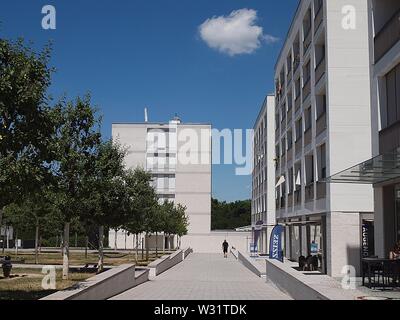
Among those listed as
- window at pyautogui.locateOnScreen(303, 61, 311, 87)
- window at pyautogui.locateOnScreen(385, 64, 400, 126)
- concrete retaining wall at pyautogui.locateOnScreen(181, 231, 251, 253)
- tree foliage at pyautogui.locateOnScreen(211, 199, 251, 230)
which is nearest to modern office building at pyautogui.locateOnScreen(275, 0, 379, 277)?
window at pyautogui.locateOnScreen(303, 61, 311, 87)

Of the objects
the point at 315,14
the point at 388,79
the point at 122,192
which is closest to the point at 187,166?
the point at 315,14

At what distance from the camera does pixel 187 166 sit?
8344cm

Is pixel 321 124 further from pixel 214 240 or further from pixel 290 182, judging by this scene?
pixel 214 240

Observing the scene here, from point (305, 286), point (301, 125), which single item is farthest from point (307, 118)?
point (305, 286)

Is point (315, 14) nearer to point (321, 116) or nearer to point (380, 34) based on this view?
point (321, 116)

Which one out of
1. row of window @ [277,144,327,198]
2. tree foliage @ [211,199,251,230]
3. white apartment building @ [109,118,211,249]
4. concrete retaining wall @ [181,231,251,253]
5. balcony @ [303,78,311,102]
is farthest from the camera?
tree foliage @ [211,199,251,230]

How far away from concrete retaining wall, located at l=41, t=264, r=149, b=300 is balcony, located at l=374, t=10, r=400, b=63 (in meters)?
11.3

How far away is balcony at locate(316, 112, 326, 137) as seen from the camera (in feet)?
92.7

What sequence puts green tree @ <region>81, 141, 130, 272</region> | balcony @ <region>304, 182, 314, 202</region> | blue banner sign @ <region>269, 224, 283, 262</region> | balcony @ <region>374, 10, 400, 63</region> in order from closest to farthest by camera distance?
1. balcony @ <region>374, 10, 400, 63</region>
2. green tree @ <region>81, 141, 130, 272</region>
3. blue banner sign @ <region>269, 224, 283, 262</region>
4. balcony @ <region>304, 182, 314, 202</region>

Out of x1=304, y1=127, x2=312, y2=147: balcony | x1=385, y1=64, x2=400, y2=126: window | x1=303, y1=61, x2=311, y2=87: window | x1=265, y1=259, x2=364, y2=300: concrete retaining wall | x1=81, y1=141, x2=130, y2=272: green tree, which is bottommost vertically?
x1=265, y1=259, x2=364, y2=300: concrete retaining wall

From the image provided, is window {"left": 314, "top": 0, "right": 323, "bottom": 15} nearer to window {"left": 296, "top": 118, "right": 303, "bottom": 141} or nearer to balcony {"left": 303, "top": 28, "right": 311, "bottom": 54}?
balcony {"left": 303, "top": 28, "right": 311, "bottom": 54}

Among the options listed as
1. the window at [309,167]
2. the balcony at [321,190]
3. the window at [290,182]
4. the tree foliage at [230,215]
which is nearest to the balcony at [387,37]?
the balcony at [321,190]

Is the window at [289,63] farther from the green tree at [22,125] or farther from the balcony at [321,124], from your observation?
the green tree at [22,125]
